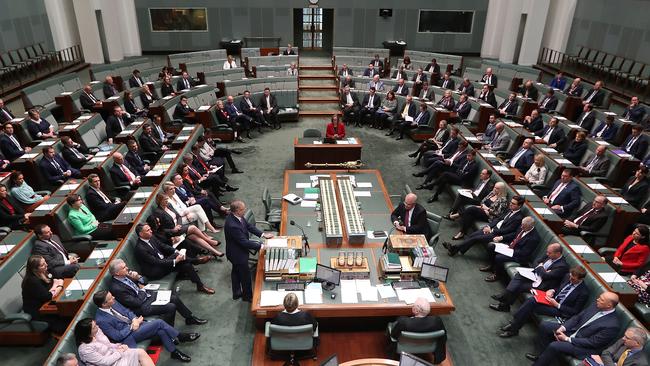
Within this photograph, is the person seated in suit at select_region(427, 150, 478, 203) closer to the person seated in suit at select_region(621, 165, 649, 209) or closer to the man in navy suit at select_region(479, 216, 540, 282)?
the man in navy suit at select_region(479, 216, 540, 282)

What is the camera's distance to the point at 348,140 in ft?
33.0

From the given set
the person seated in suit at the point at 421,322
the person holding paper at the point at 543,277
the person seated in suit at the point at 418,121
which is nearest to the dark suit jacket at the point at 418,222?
the person holding paper at the point at 543,277

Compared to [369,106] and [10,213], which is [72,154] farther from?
[369,106]

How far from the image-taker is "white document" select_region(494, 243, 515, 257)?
242 inches

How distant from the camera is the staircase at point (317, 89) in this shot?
551 inches

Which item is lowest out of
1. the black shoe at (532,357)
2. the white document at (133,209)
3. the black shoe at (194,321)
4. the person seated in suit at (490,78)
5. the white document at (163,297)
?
the black shoe at (532,357)

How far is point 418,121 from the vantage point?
11633 millimetres

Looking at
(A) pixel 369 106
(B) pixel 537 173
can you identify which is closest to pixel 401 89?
(A) pixel 369 106

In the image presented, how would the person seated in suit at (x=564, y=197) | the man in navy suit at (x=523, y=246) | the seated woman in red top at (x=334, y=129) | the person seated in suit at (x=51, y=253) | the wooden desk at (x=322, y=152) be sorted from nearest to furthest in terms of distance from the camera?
the person seated in suit at (x=51, y=253) → the man in navy suit at (x=523, y=246) → the person seated in suit at (x=564, y=197) → the wooden desk at (x=322, y=152) → the seated woman in red top at (x=334, y=129)

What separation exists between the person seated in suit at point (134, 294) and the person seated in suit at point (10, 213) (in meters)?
2.38

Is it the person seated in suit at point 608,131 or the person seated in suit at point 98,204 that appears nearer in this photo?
the person seated in suit at point 98,204

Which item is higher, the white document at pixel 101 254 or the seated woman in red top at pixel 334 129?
the seated woman in red top at pixel 334 129

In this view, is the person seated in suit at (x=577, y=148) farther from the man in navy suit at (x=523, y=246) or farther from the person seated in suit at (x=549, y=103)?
the man in navy suit at (x=523, y=246)

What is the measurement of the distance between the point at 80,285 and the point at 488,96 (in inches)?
435
